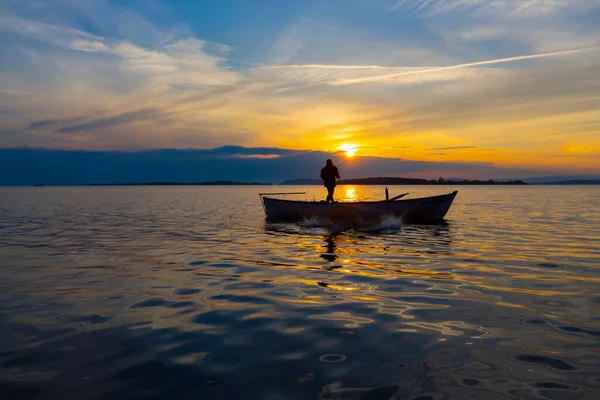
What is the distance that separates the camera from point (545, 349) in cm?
639

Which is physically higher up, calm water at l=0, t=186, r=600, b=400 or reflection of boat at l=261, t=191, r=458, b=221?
reflection of boat at l=261, t=191, r=458, b=221

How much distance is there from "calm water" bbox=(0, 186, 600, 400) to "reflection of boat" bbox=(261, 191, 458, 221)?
10095mm

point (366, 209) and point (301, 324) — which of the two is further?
point (366, 209)

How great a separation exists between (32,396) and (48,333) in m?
2.54

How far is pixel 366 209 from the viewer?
26281mm

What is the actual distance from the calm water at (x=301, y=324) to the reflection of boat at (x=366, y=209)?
33.1 ft

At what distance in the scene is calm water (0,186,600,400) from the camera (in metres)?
5.39

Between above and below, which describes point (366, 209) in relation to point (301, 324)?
above

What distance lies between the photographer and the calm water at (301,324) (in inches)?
212

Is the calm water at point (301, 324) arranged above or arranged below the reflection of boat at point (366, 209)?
below

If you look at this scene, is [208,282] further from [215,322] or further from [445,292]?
[445,292]

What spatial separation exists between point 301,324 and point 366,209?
62.5ft

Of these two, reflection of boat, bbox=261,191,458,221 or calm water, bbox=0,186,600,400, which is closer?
calm water, bbox=0,186,600,400

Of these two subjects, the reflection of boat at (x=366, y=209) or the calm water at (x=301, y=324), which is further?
the reflection of boat at (x=366, y=209)
